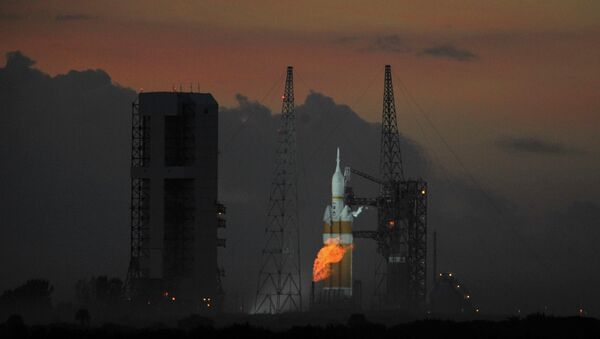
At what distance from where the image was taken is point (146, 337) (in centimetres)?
17888

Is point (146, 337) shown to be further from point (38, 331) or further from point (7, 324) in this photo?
point (7, 324)

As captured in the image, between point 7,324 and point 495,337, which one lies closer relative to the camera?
point 495,337

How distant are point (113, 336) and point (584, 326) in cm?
4451

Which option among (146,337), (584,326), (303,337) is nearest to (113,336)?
(146,337)

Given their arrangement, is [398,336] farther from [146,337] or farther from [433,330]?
[146,337]

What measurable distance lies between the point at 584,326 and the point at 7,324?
5185 centimetres

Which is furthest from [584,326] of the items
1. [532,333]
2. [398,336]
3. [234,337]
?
[234,337]

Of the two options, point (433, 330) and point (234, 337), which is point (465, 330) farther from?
point (234, 337)

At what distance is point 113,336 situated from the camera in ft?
586

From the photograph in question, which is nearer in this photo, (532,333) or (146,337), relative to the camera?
(146,337)

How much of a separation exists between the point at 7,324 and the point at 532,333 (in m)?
47.1

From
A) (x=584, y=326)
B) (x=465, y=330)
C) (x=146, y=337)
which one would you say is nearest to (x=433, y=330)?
(x=465, y=330)

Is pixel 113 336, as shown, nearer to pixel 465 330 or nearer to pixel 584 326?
pixel 465 330

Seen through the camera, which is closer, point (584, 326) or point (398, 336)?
point (398, 336)
